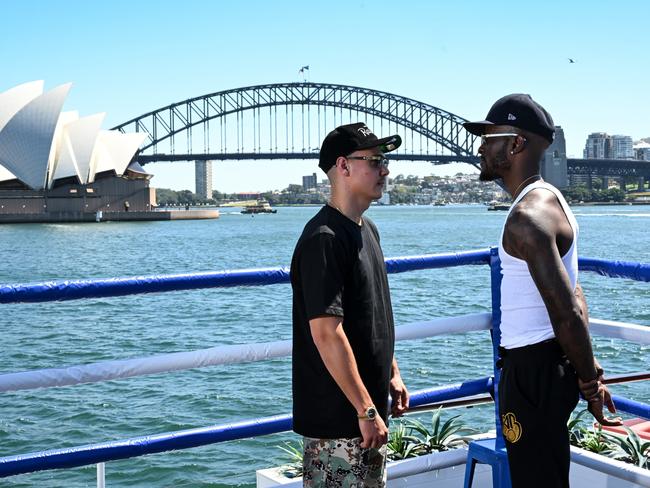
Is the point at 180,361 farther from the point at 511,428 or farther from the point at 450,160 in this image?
the point at 450,160

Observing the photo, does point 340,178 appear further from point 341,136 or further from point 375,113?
point 375,113

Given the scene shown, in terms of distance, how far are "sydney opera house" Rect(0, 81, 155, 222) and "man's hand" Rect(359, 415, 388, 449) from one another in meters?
75.4

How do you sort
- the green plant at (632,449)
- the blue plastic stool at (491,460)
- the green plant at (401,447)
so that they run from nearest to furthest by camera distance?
the blue plastic stool at (491,460) → the green plant at (632,449) → the green plant at (401,447)

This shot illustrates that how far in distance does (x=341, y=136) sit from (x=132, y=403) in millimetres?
9487

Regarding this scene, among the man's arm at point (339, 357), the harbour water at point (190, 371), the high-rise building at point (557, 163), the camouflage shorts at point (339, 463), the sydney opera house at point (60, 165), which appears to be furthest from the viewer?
the high-rise building at point (557, 163)

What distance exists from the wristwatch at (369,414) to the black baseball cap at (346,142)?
63 centimetres

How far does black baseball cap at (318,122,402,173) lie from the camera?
2.30m

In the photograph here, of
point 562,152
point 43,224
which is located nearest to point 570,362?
point 43,224

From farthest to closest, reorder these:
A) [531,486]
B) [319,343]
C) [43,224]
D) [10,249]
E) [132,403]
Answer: [43,224] → [10,249] → [132,403] → [531,486] → [319,343]

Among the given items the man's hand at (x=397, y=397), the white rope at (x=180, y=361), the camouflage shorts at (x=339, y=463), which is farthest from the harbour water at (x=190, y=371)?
the camouflage shorts at (x=339, y=463)

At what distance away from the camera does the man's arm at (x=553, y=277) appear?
85.0 inches

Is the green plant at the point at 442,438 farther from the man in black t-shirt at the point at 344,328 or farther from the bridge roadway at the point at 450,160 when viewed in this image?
the bridge roadway at the point at 450,160

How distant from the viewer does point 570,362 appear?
2.22 meters

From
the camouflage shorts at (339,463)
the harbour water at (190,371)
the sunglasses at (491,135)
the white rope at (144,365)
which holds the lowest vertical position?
the harbour water at (190,371)
